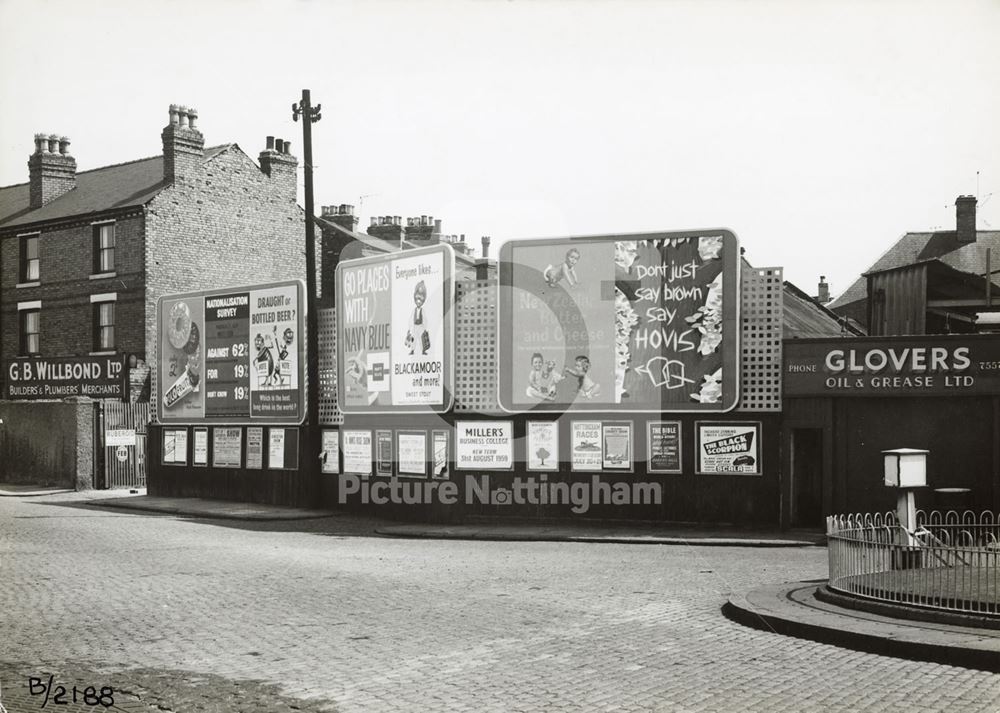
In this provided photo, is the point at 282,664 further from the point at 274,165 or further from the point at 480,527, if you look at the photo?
the point at 274,165

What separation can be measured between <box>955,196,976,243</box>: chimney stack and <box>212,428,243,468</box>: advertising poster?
34.8 m

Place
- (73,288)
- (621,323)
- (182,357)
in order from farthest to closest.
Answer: (73,288), (182,357), (621,323)

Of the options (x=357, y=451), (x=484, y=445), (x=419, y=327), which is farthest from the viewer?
(x=357, y=451)

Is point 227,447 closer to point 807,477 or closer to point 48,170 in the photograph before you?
point 807,477

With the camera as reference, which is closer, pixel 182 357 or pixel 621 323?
pixel 621 323

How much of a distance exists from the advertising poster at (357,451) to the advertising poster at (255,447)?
3.38 meters

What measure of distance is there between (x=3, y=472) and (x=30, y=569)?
23.7 meters

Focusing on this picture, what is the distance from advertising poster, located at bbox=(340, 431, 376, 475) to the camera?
26719 millimetres

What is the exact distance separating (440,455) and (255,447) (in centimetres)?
705

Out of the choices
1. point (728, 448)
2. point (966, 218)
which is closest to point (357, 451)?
point (728, 448)

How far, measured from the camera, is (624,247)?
77.6ft

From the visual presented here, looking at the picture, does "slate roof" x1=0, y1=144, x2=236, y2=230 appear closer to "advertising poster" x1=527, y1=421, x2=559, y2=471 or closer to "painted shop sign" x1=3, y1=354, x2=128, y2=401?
"painted shop sign" x1=3, y1=354, x2=128, y2=401

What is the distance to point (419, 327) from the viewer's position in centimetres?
2566

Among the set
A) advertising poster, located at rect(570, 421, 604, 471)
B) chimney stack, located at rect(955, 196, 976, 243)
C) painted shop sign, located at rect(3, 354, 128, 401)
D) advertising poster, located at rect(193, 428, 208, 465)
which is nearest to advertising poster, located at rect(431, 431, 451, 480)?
advertising poster, located at rect(570, 421, 604, 471)
